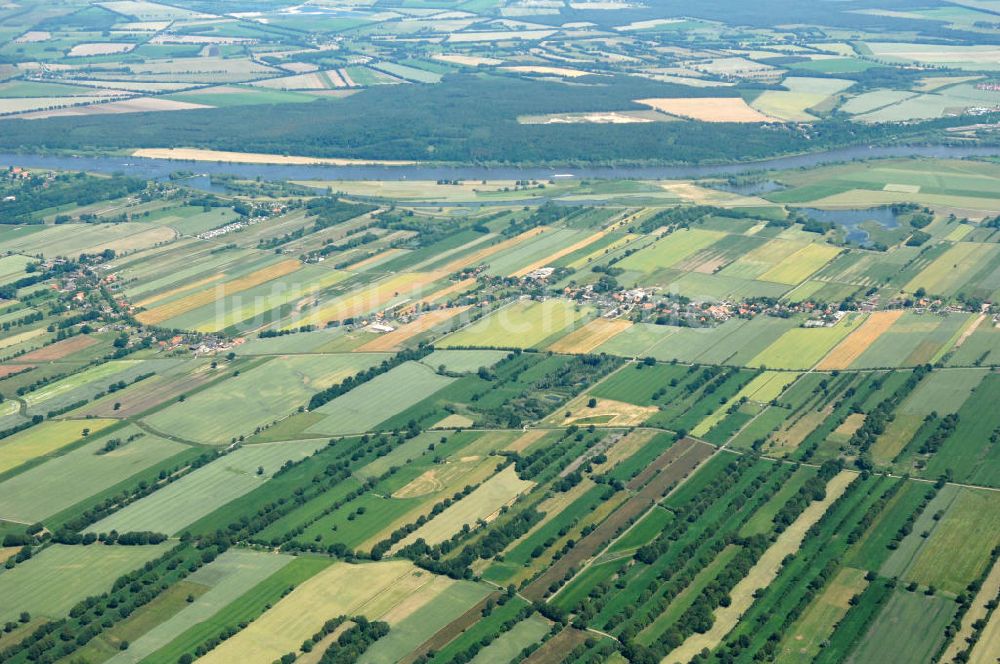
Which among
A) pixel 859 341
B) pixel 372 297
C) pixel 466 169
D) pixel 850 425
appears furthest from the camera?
pixel 466 169

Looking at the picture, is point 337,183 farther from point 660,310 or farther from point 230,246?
point 660,310

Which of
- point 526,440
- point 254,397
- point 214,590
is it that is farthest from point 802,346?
point 214,590

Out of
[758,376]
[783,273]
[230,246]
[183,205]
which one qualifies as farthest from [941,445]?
[183,205]

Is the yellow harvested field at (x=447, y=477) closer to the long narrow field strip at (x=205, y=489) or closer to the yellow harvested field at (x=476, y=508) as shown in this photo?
the yellow harvested field at (x=476, y=508)

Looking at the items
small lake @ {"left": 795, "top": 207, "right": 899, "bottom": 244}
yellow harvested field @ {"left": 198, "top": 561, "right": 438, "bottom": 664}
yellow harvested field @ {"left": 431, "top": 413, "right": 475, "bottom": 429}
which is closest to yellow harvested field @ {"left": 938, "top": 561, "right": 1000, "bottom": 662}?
yellow harvested field @ {"left": 198, "top": 561, "right": 438, "bottom": 664}

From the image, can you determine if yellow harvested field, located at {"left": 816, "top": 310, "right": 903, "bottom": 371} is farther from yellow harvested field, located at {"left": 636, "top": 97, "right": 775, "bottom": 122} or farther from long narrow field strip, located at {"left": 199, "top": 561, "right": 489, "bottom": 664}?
yellow harvested field, located at {"left": 636, "top": 97, "right": 775, "bottom": 122}

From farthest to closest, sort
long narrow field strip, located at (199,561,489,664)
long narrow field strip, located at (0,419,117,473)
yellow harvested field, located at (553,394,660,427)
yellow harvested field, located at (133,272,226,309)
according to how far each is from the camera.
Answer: yellow harvested field, located at (133,272,226,309), yellow harvested field, located at (553,394,660,427), long narrow field strip, located at (0,419,117,473), long narrow field strip, located at (199,561,489,664)

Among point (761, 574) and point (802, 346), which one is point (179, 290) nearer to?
point (802, 346)
